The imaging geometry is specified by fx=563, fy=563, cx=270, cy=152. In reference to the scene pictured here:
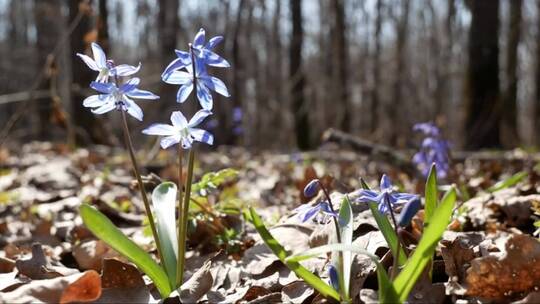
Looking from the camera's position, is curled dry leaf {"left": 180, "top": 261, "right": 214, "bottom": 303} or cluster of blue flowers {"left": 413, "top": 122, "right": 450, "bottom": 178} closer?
curled dry leaf {"left": 180, "top": 261, "right": 214, "bottom": 303}

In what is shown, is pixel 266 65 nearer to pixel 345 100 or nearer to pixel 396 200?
pixel 345 100

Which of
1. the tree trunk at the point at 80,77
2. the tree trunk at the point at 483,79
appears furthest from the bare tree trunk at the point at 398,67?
the tree trunk at the point at 80,77

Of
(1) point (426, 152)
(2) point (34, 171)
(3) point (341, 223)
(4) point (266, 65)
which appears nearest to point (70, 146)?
(2) point (34, 171)

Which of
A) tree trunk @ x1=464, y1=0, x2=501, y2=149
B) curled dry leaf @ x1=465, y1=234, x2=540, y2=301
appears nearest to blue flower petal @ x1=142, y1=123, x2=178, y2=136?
curled dry leaf @ x1=465, y1=234, x2=540, y2=301

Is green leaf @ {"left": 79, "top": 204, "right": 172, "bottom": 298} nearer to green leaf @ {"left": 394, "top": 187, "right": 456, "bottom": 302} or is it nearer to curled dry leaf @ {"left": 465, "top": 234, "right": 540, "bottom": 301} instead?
green leaf @ {"left": 394, "top": 187, "right": 456, "bottom": 302}

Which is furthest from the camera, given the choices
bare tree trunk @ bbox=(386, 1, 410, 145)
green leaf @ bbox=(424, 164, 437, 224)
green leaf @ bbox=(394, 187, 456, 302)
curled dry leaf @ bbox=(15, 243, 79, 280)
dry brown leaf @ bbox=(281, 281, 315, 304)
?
bare tree trunk @ bbox=(386, 1, 410, 145)

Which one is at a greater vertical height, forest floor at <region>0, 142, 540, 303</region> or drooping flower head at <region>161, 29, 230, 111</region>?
drooping flower head at <region>161, 29, 230, 111</region>
